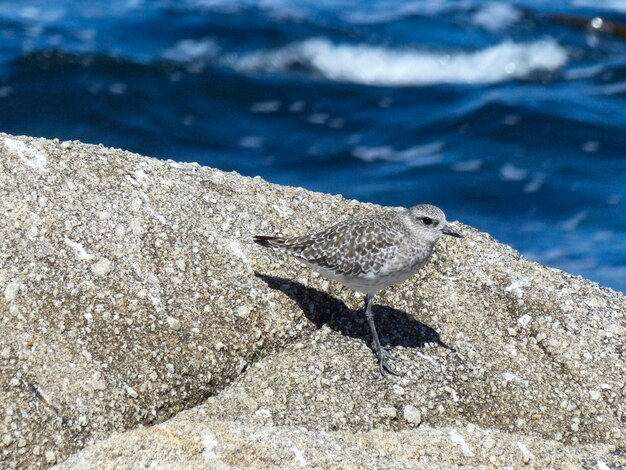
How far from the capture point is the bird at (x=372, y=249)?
19.0 ft

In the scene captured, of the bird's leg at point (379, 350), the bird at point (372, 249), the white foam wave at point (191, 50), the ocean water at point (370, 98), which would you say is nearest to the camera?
the bird's leg at point (379, 350)

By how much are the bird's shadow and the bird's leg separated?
169 mm

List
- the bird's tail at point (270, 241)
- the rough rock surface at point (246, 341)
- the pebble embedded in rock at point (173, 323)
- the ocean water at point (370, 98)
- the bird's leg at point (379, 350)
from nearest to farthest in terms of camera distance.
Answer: the rough rock surface at point (246, 341), the pebble embedded in rock at point (173, 323), the bird's leg at point (379, 350), the bird's tail at point (270, 241), the ocean water at point (370, 98)

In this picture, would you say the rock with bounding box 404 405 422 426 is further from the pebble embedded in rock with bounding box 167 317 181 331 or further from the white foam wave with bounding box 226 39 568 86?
the white foam wave with bounding box 226 39 568 86

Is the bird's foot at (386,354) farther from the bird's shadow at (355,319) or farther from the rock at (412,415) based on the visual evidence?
the rock at (412,415)

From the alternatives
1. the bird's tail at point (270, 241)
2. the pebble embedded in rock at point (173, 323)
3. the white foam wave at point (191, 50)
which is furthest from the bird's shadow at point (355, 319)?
the white foam wave at point (191, 50)

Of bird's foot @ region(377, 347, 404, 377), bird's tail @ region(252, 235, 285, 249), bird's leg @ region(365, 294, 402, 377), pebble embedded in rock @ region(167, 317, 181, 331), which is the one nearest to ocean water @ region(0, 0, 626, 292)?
bird's leg @ region(365, 294, 402, 377)

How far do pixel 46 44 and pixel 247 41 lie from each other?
11.5 feet

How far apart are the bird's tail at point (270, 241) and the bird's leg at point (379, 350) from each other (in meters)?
0.68

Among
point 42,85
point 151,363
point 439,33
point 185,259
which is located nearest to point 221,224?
point 185,259

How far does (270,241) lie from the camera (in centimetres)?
602

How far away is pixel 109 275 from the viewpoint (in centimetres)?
572

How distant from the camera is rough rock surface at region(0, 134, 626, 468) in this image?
16.2ft

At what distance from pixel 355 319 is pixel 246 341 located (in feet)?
2.88
